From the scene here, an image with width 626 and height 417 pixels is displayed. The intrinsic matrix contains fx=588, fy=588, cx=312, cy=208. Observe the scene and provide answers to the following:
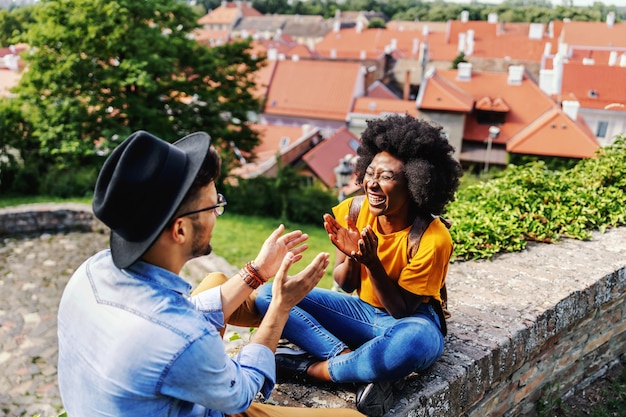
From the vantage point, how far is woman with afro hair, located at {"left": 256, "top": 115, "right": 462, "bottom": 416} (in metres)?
2.32

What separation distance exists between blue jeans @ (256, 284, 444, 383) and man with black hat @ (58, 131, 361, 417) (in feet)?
2.17

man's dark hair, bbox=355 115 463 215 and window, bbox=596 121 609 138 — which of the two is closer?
man's dark hair, bbox=355 115 463 215

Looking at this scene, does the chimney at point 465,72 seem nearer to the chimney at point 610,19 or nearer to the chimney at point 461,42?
the chimney at point 610,19

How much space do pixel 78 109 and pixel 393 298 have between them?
1245 centimetres

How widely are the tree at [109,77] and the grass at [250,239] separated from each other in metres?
2.47

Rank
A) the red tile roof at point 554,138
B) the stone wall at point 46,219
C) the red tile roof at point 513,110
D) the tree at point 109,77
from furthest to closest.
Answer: the red tile roof at point 513,110 → the red tile roof at point 554,138 → the tree at point 109,77 → the stone wall at point 46,219

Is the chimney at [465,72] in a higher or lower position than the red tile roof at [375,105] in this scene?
higher

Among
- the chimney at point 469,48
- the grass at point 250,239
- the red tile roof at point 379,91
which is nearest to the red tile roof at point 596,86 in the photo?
the grass at point 250,239

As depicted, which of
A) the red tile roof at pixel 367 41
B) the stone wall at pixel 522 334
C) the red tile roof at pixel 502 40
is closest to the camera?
the stone wall at pixel 522 334

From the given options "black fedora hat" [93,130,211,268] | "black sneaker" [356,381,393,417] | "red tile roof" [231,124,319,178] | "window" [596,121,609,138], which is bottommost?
"red tile roof" [231,124,319,178]

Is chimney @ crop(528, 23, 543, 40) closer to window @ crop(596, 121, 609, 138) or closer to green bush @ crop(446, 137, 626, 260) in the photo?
window @ crop(596, 121, 609, 138)

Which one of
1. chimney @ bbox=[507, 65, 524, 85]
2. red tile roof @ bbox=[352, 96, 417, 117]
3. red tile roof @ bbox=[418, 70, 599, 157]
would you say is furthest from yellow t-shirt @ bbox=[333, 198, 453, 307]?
Result: red tile roof @ bbox=[352, 96, 417, 117]

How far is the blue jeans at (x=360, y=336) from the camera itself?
2.29 m

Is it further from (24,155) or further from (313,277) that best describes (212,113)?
(313,277)
